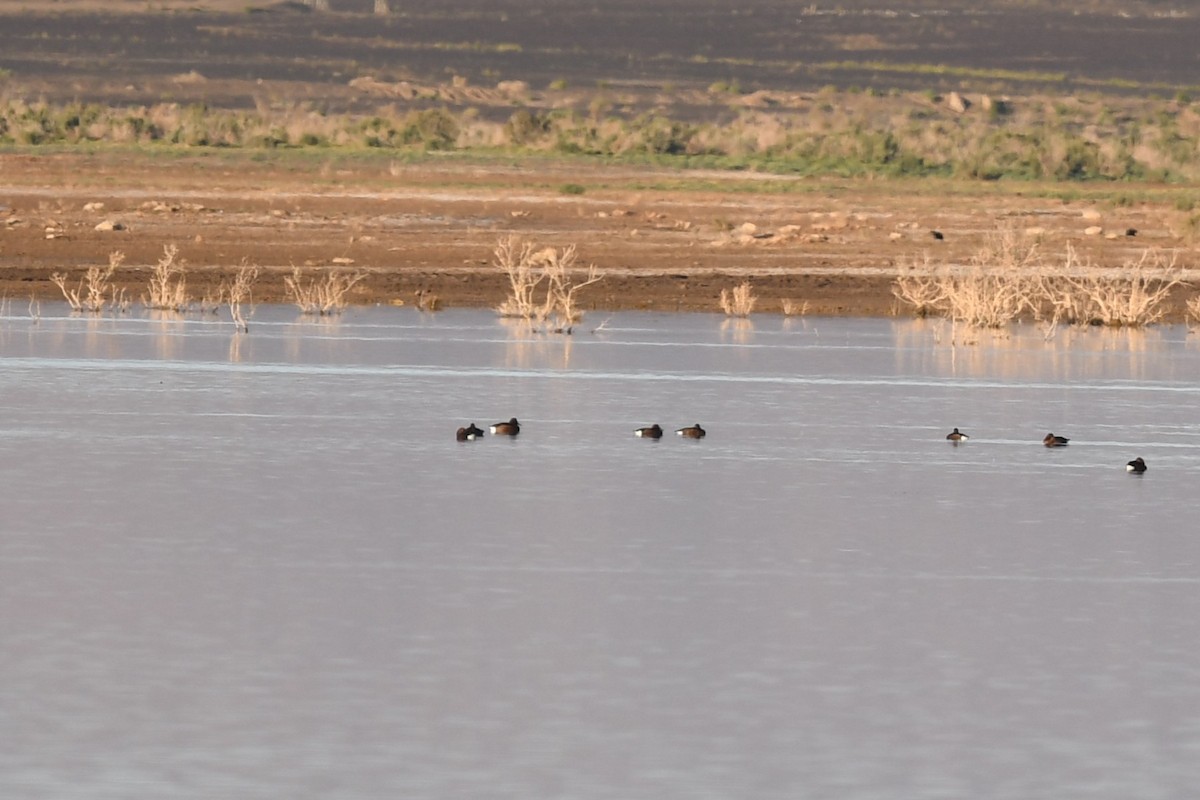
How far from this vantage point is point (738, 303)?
78.0 ft

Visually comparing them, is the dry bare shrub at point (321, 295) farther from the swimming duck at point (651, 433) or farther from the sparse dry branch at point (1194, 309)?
the swimming duck at point (651, 433)

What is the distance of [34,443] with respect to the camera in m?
13.0

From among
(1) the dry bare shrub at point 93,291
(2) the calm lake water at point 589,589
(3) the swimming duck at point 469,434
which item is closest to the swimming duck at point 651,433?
(2) the calm lake water at point 589,589

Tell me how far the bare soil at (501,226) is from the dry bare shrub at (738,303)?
30 cm

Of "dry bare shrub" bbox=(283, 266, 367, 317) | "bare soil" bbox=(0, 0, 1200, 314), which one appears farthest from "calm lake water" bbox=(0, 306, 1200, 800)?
"bare soil" bbox=(0, 0, 1200, 314)

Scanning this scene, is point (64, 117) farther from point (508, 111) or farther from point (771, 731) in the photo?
point (771, 731)

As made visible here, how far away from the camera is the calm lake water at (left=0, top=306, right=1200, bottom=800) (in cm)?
657

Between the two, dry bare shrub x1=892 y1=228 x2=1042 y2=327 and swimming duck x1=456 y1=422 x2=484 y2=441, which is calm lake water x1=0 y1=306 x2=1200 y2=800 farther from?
dry bare shrub x1=892 y1=228 x2=1042 y2=327

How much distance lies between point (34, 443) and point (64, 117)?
4278cm

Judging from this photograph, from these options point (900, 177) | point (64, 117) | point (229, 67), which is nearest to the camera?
point (900, 177)

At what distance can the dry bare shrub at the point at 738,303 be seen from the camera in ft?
77.8

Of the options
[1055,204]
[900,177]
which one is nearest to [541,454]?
[1055,204]

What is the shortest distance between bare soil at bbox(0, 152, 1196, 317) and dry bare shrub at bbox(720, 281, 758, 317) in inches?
12.0

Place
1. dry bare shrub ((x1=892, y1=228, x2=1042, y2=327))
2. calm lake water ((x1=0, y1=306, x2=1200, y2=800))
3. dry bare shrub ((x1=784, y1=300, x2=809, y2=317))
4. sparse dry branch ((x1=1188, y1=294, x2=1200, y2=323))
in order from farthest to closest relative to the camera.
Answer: dry bare shrub ((x1=784, y1=300, x2=809, y2=317)) → sparse dry branch ((x1=1188, y1=294, x2=1200, y2=323)) → dry bare shrub ((x1=892, y1=228, x2=1042, y2=327)) → calm lake water ((x1=0, y1=306, x2=1200, y2=800))
